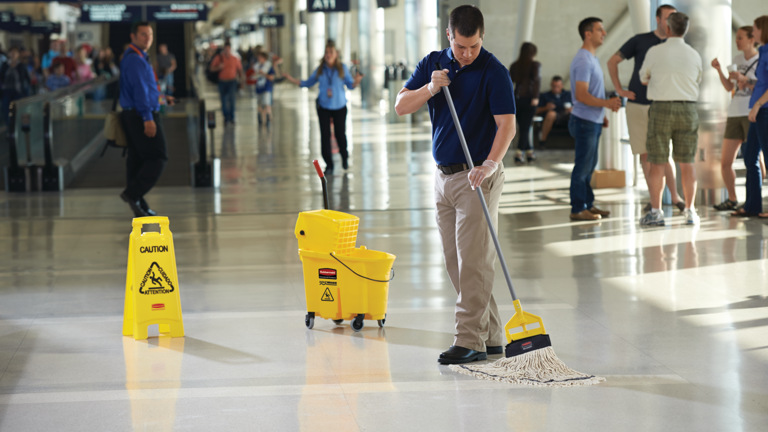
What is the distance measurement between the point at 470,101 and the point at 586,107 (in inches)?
180

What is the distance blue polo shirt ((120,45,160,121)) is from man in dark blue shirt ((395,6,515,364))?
466cm

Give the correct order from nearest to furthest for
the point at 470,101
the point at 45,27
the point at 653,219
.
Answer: the point at 470,101
the point at 653,219
the point at 45,27

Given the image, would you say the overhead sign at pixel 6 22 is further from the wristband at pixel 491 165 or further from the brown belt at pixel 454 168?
the wristband at pixel 491 165

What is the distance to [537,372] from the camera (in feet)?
13.5

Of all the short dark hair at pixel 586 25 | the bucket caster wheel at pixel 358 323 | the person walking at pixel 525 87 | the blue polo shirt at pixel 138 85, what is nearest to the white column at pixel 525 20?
the person walking at pixel 525 87

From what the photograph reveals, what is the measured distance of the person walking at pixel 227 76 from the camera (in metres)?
21.3

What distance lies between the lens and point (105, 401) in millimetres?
3885

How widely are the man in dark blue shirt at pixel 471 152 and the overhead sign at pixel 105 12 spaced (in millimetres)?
23008

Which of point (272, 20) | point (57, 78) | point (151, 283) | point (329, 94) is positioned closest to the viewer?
point (151, 283)

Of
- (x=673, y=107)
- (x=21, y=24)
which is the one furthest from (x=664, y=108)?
(x=21, y=24)

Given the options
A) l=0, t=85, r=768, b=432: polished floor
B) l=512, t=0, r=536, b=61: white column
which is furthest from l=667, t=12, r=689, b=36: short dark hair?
l=512, t=0, r=536, b=61: white column

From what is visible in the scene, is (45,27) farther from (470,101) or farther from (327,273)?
(470,101)

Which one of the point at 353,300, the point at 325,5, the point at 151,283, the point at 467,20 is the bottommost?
the point at 353,300

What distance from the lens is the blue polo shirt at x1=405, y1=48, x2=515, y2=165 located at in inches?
167
